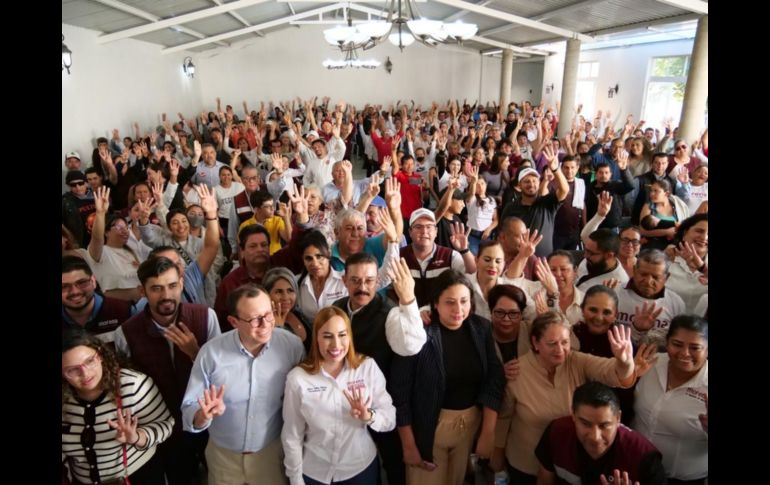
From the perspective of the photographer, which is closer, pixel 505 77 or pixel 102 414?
pixel 102 414

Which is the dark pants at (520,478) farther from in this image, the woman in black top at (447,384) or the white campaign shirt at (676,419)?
the white campaign shirt at (676,419)

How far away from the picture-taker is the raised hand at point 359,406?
1848 millimetres

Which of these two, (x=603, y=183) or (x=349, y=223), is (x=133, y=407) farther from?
(x=603, y=183)

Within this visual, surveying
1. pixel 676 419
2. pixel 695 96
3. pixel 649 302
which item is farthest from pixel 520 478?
pixel 695 96

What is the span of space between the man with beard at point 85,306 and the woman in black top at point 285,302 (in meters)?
0.78

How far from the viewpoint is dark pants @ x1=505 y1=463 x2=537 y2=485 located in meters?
2.17

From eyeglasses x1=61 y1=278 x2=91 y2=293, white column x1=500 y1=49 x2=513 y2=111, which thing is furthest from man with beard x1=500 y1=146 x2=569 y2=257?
white column x1=500 y1=49 x2=513 y2=111

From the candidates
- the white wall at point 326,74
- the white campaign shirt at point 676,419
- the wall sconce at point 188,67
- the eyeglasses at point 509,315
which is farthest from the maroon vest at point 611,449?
the white wall at point 326,74

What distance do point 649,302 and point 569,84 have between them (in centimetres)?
1148

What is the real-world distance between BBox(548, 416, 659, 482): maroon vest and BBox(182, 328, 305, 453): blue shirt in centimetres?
120

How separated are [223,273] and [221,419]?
1.86 metres

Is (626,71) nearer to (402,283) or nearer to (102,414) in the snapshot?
(402,283)

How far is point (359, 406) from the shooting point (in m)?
1.86
